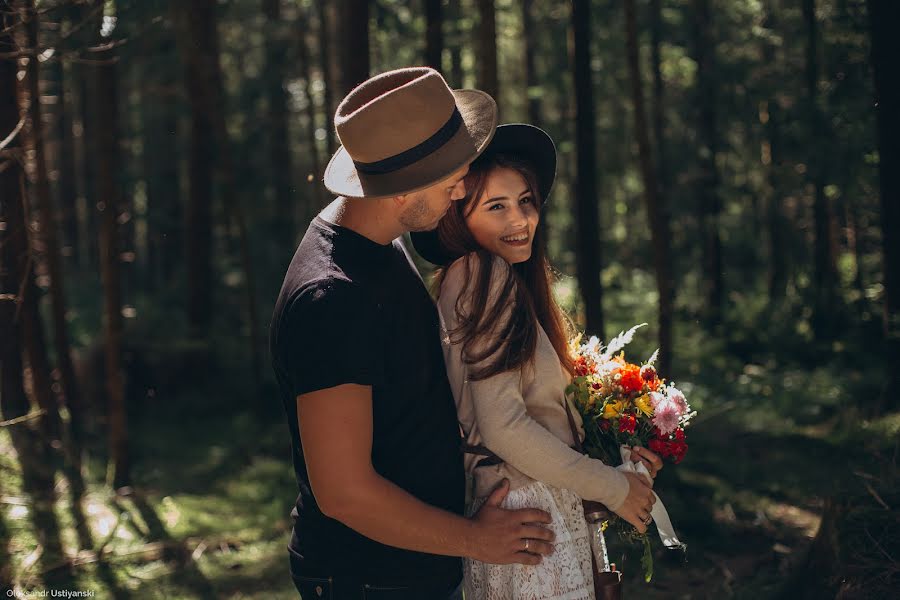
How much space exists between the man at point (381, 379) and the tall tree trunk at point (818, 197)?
43.4 ft

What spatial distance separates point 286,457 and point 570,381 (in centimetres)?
969

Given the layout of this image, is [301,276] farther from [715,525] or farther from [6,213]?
[6,213]

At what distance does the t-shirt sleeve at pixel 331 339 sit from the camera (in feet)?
7.95

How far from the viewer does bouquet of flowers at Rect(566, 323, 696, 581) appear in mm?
3264

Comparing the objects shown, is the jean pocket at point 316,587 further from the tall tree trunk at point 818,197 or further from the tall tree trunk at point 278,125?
the tall tree trunk at point 278,125

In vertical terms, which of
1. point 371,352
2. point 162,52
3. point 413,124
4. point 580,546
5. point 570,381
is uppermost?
point 162,52

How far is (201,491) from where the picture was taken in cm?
1087

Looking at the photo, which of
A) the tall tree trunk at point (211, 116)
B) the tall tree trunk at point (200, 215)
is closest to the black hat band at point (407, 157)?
the tall tree trunk at point (211, 116)

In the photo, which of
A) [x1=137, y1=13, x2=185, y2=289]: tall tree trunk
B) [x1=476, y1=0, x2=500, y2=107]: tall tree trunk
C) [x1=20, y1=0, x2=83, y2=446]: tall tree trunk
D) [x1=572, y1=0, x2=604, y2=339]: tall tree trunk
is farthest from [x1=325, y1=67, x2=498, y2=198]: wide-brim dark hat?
[x1=137, y1=13, x2=185, y2=289]: tall tree trunk

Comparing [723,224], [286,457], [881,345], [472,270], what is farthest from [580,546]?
[723,224]

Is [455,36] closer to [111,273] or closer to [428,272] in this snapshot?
[428,272]

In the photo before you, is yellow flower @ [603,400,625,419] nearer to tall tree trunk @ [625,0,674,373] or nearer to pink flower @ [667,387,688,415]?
pink flower @ [667,387,688,415]

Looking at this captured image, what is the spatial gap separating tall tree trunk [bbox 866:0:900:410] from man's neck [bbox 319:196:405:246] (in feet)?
28.0

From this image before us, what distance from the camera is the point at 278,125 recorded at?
22.1 meters
